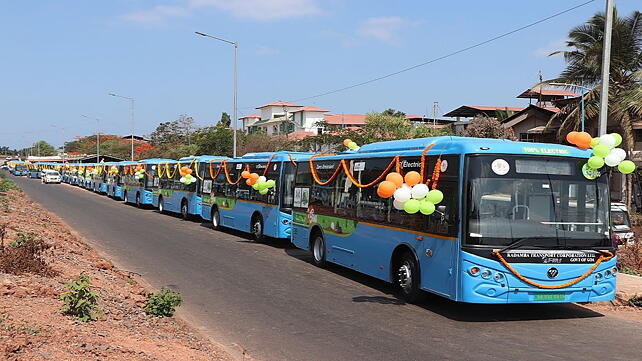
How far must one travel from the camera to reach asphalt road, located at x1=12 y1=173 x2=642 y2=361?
7.62 m

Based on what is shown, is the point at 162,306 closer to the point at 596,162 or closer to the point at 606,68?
the point at 596,162

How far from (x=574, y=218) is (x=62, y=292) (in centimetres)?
750

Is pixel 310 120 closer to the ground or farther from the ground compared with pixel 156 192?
farther from the ground

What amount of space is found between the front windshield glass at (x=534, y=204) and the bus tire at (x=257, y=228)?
11.2 m

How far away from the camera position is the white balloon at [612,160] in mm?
9250

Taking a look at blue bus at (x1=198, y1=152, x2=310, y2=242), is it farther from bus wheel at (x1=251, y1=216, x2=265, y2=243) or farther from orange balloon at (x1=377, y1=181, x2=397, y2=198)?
orange balloon at (x1=377, y1=181, x2=397, y2=198)

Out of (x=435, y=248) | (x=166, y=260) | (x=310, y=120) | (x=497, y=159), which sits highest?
(x=310, y=120)

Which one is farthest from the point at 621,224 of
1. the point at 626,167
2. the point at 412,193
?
the point at 412,193

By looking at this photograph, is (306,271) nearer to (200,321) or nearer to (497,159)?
(200,321)

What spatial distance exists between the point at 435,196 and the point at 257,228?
429 inches

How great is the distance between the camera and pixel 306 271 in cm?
1402

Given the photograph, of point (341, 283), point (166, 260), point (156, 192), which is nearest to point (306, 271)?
point (341, 283)

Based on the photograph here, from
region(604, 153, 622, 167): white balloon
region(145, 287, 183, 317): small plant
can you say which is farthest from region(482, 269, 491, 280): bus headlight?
region(145, 287, 183, 317): small plant

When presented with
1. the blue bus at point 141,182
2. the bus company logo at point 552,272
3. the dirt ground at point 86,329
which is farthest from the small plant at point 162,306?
the blue bus at point 141,182
